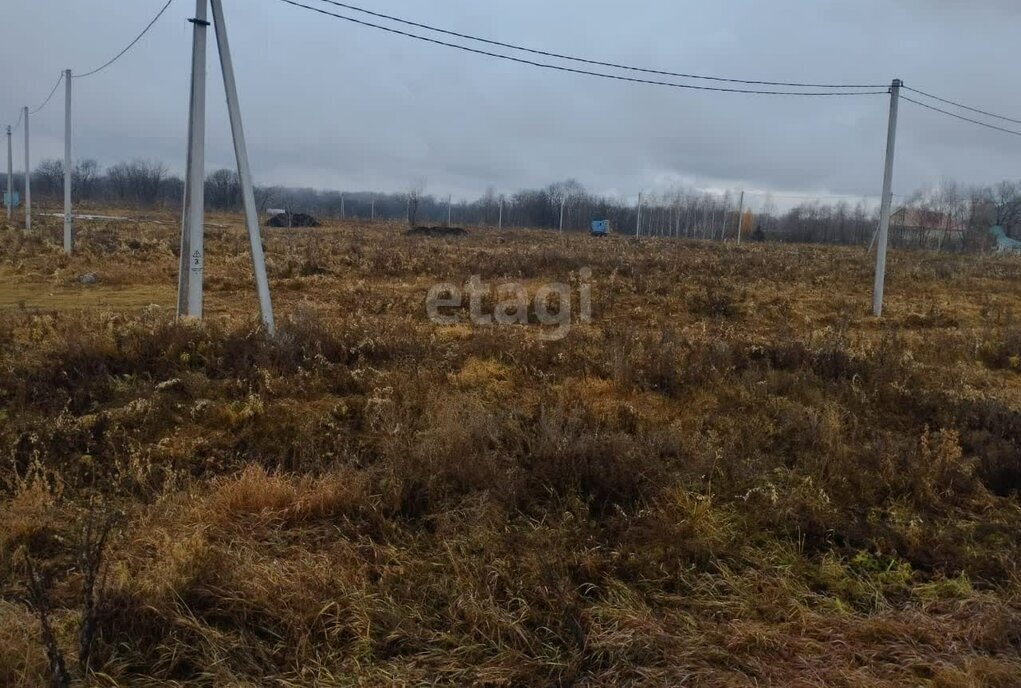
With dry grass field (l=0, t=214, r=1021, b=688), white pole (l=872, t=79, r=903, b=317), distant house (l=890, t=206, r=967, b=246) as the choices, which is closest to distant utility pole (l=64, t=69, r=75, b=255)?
dry grass field (l=0, t=214, r=1021, b=688)

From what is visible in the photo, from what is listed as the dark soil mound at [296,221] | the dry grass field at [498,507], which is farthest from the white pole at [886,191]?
the dark soil mound at [296,221]

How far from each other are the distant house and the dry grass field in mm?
37754

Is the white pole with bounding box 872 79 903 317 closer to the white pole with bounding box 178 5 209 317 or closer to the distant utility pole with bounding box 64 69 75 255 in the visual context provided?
the white pole with bounding box 178 5 209 317

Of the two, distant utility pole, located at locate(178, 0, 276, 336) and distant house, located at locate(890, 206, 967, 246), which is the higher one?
distant house, located at locate(890, 206, 967, 246)

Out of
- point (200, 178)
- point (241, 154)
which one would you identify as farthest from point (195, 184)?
point (241, 154)

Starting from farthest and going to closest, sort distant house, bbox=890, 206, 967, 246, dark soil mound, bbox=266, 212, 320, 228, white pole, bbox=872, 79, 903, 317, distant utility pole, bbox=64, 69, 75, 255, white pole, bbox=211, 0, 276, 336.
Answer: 1. distant house, bbox=890, 206, 967, 246
2. dark soil mound, bbox=266, 212, 320, 228
3. distant utility pole, bbox=64, 69, 75, 255
4. white pole, bbox=872, 79, 903, 317
5. white pole, bbox=211, 0, 276, 336

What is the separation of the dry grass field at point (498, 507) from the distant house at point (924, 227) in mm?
37754

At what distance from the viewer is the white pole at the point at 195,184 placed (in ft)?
22.8

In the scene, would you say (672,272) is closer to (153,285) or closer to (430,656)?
(153,285)

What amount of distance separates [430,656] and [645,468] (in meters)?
1.97

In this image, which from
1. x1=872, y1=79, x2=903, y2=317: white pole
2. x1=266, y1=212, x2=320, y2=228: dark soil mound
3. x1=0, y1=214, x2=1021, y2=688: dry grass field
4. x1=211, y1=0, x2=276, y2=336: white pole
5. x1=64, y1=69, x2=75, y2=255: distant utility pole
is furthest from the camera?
x1=266, y1=212, x2=320, y2=228: dark soil mound

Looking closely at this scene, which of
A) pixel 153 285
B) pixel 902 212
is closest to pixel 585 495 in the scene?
pixel 153 285

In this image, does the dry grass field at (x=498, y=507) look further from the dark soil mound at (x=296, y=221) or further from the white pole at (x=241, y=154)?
the dark soil mound at (x=296, y=221)

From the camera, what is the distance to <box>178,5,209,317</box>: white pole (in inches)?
274
